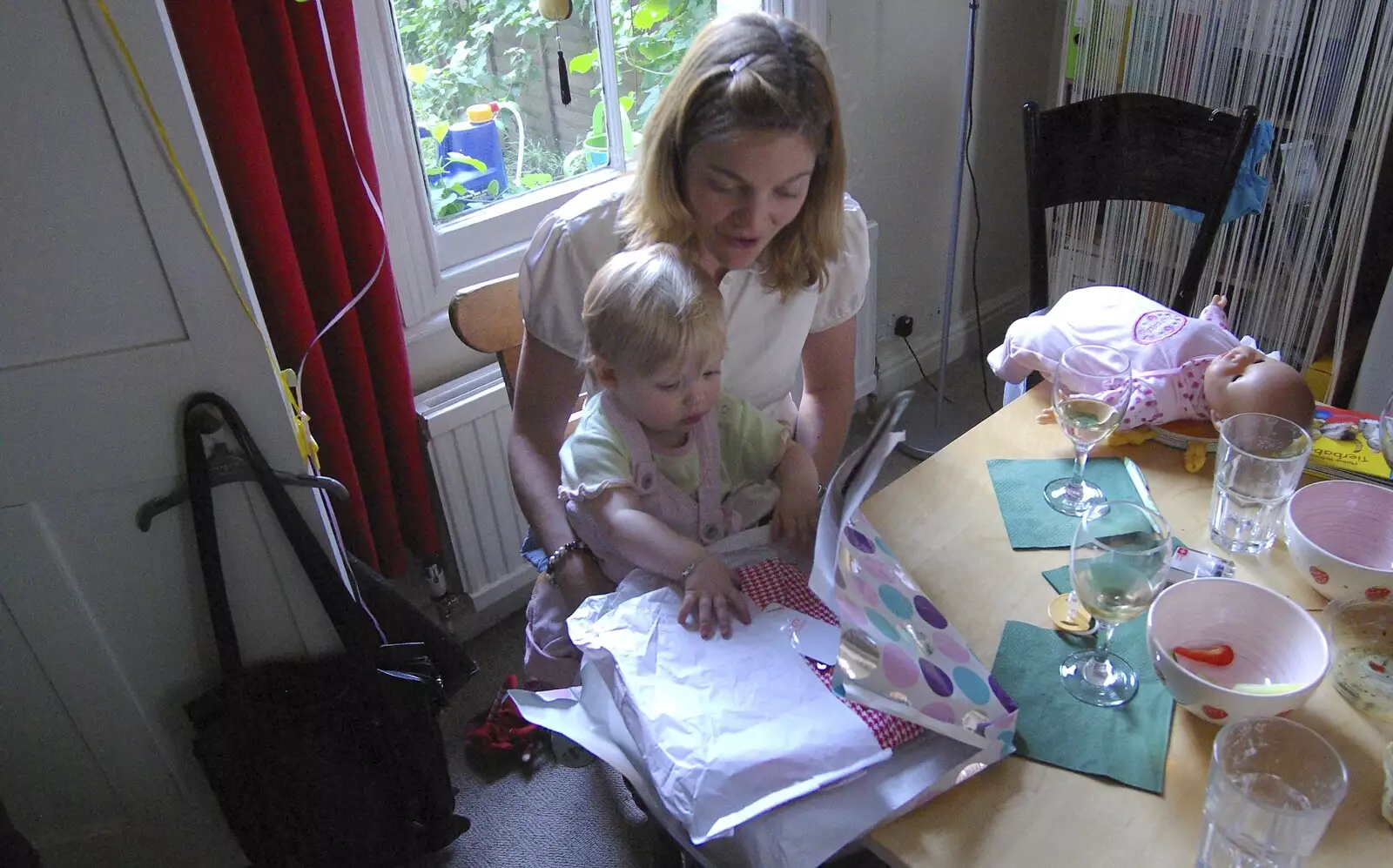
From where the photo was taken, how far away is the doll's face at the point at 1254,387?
44.9 inches

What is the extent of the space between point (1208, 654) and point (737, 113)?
0.80 m

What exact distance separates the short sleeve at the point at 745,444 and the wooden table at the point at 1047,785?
188mm

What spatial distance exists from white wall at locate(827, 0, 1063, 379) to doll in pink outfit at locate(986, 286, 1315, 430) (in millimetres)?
1011

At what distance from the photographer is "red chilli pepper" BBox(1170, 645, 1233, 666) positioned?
0.90 m

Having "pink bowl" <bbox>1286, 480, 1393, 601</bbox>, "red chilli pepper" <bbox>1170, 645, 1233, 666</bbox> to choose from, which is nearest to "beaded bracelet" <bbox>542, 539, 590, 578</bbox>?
"red chilli pepper" <bbox>1170, 645, 1233, 666</bbox>

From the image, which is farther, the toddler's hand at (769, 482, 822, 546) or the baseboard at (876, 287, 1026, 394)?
the baseboard at (876, 287, 1026, 394)

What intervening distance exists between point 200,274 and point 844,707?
34.9 inches

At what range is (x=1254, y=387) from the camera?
1.15 meters

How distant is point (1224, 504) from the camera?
3.50 ft

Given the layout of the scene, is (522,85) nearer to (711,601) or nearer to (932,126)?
(932,126)

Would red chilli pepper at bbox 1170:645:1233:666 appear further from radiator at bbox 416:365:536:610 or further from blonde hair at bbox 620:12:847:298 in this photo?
radiator at bbox 416:365:536:610

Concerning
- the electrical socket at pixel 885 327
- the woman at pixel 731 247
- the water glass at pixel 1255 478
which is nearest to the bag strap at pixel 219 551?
the woman at pixel 731 247

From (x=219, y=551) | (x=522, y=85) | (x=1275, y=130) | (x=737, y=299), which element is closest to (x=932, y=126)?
(x=1275, y=130)

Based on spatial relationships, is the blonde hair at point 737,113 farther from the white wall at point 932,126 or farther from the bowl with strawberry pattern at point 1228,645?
the white wall at point 932,126
